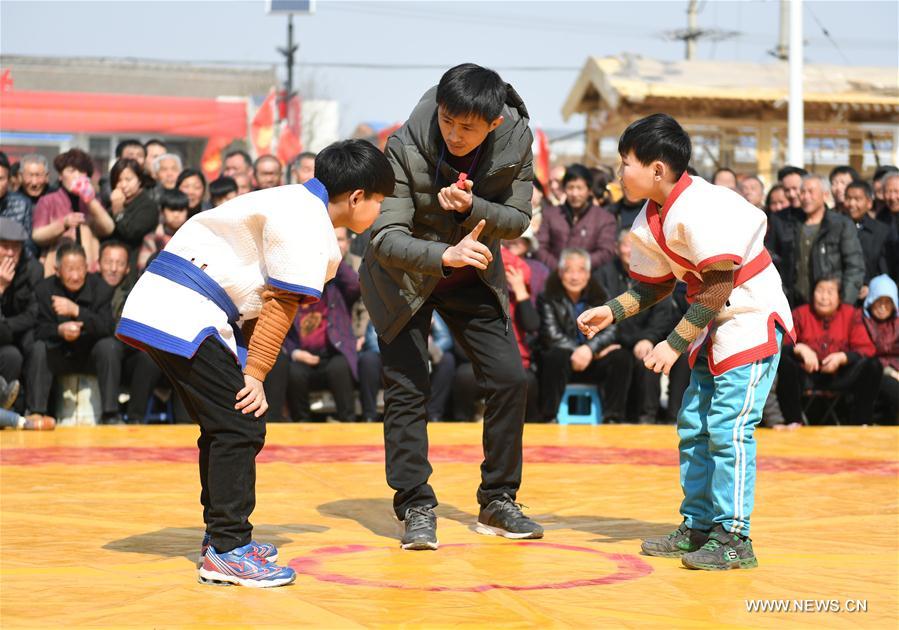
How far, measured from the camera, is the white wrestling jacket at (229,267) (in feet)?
11.8

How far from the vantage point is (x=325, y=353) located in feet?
28.6

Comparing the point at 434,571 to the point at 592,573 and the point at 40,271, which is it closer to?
the point at 592,573

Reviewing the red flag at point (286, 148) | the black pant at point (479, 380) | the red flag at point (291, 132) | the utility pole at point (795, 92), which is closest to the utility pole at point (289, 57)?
the red flag at point (291, 132)

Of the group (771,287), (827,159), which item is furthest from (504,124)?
(827,159)

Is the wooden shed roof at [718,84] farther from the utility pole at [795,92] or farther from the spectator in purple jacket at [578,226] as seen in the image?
the spectator in purple jacket at [578,226]

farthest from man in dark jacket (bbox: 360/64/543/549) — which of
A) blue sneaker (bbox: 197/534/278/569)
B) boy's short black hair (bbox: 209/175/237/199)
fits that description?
boy's short black hair (bbox: 209/175/237/199)

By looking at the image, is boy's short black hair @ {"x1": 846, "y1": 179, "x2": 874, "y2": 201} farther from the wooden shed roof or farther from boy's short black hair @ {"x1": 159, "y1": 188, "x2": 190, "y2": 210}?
the wooden shed roof

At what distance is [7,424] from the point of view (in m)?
7.60

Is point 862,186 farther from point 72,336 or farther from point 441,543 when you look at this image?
point 441,543

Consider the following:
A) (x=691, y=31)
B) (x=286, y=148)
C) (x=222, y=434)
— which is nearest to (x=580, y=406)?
(x=222, y=434)

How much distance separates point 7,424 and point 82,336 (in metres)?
0.88

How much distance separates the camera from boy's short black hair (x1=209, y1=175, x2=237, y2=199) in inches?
354

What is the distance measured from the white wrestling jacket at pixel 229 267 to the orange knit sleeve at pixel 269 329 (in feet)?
0.17

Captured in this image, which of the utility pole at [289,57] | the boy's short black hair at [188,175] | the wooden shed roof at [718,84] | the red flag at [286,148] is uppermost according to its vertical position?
the utility pole at [289,57]
